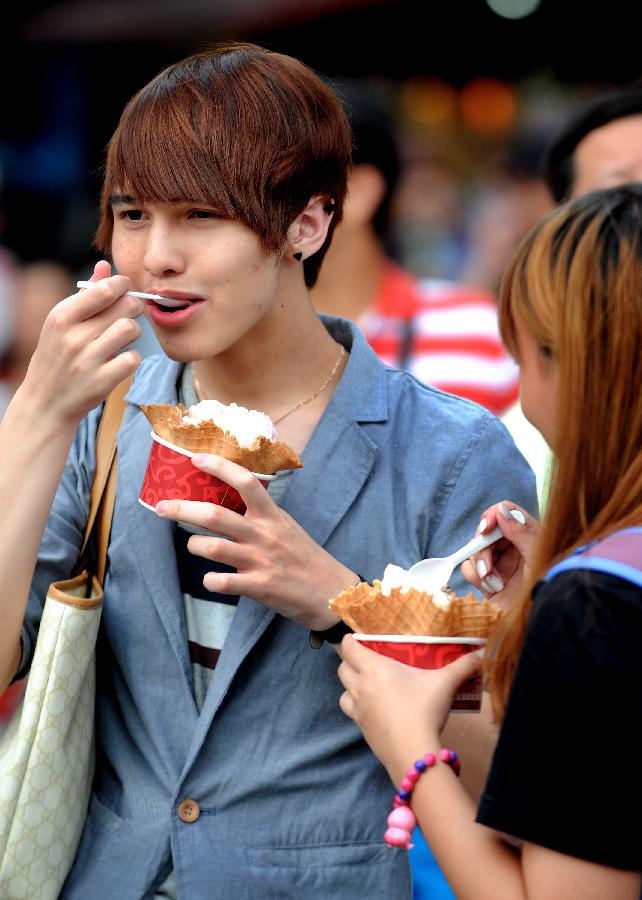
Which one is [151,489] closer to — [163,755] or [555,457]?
[163,755]

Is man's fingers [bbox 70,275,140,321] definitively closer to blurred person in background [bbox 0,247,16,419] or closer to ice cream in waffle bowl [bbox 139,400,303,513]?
ice cream in waffle bowl [bbox 139,400,303,513]

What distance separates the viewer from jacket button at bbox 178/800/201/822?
99.9 inches

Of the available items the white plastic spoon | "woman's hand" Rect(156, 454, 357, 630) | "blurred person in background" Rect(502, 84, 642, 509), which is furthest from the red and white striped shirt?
"woman's hand" Rect(156, 454, 357, 630)

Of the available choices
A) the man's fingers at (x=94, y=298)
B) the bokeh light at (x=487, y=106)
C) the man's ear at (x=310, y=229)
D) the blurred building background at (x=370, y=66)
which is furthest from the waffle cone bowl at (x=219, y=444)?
the bokeh light at (x=487, y=106)

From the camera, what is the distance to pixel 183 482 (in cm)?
244

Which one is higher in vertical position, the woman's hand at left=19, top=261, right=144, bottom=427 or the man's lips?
the man's lips

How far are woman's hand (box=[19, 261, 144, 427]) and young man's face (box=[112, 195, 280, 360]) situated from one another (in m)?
0.15

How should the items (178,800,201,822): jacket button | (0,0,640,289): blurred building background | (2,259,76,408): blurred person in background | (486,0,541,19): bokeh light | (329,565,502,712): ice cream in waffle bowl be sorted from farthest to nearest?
(486,0,541,19): bokeh light, (0,0,640,289): blurred building background, (2,259,76,408): blurred person in background, (178,800,201,822): jacket button, (329,565,502,712): ice cream in waffle bowl

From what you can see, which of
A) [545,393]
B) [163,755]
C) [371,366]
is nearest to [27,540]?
[163,755]

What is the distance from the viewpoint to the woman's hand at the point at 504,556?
2385 millimetres

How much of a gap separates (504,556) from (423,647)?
0.38m

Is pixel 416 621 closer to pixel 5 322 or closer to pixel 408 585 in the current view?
pixel 408 585

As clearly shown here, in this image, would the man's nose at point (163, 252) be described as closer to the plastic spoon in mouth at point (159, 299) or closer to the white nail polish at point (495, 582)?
the plastic spoon in mouth at point (159, 299)

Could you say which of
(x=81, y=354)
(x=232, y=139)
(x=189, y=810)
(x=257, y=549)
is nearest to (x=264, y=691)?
(x=189, y=810)
